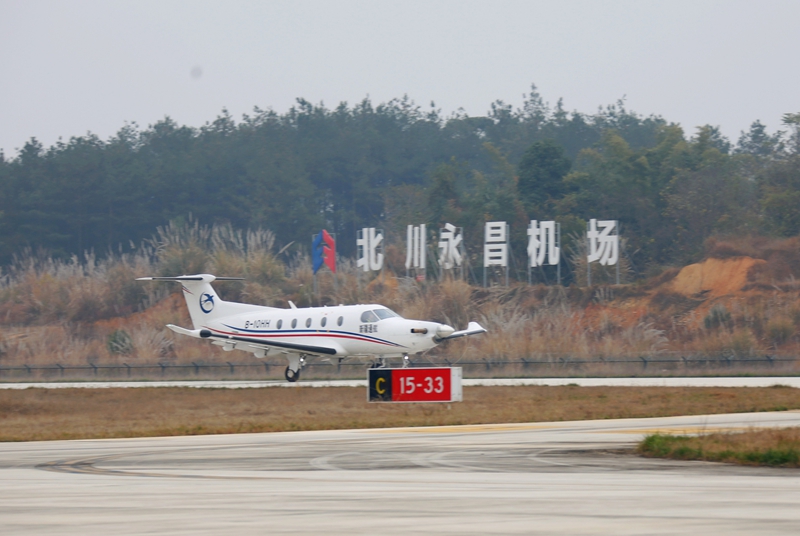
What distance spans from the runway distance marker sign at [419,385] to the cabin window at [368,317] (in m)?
11.0

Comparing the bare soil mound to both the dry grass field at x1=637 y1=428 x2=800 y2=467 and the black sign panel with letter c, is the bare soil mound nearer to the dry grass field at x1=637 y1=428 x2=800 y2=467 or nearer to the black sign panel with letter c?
the black sign panel with letter c

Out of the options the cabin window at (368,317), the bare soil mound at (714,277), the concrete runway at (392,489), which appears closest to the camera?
the concrete runway at (392,489)

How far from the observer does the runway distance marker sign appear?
24688mm

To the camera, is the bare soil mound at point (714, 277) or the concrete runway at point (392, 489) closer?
the concrete runway at point (392, 489)

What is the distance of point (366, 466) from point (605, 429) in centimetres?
682

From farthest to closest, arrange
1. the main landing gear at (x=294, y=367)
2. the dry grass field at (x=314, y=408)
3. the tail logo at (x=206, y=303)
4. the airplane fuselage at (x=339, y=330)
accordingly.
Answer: the tail logo at (x=206, y=303) < the main landing gear at (x=294, y=367) < the airplane fuselage at (x=339, y=330) < the dry grass field at (x=314, y=408)

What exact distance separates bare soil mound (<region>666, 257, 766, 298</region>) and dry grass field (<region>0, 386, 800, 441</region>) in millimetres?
29363

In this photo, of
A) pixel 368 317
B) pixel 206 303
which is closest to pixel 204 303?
pixel 206 303

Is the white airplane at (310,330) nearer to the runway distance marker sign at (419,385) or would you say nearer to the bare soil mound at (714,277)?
the runway distance marker sign at (419,385)

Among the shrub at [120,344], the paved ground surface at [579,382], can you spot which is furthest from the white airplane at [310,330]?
the shrub at [120,344]

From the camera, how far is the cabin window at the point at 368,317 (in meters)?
36.4

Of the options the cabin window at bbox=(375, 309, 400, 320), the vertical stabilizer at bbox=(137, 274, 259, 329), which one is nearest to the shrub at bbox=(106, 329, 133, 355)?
the vertical stabilizer at bbox=(137, 274, 259, 329)

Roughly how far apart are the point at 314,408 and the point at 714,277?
38.3m

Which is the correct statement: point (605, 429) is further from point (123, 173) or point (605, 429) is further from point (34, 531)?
point (123, 173)
